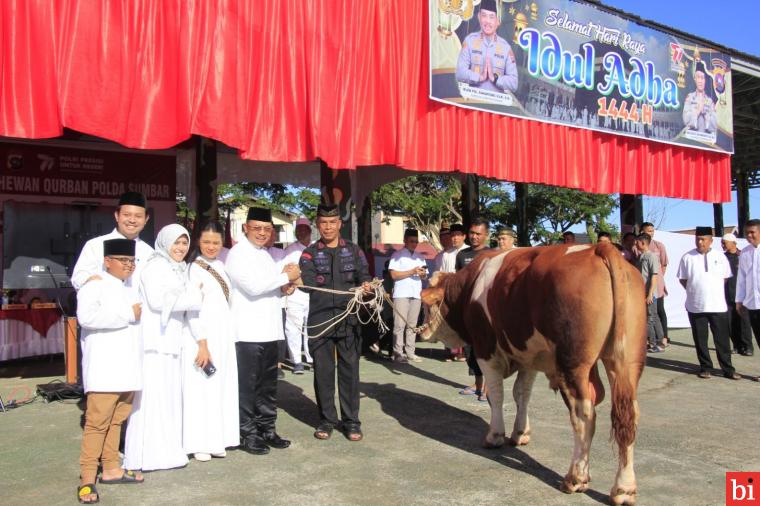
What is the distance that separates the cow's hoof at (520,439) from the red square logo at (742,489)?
1482 mm

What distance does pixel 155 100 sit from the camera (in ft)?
22.7

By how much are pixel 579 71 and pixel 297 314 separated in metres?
6.64

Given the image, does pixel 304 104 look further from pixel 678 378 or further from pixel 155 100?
pixel 678 378

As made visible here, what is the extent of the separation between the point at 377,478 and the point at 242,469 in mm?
1059

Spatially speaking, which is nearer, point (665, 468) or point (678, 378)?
point (665, 468)

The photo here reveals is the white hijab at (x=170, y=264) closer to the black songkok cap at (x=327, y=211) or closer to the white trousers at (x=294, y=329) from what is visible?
the black songkok cap at (x=327, y=211)

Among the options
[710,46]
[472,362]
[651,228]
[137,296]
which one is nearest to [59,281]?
[137,296]

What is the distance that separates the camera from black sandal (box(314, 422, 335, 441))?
5387 mm

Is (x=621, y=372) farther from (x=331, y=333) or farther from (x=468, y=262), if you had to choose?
(x=468, y=262)

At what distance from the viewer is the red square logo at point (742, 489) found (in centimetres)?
402

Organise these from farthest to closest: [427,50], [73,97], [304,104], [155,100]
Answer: [427,50] < [304,104] < [155,100] < [73,97]

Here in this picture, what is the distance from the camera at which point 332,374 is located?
542 cm

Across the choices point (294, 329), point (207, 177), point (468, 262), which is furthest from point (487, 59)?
point (294, 329)

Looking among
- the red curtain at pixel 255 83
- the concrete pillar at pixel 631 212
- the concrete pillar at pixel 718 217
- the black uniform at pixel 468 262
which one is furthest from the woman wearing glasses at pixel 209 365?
the concrete pillar at pixel 718 217
